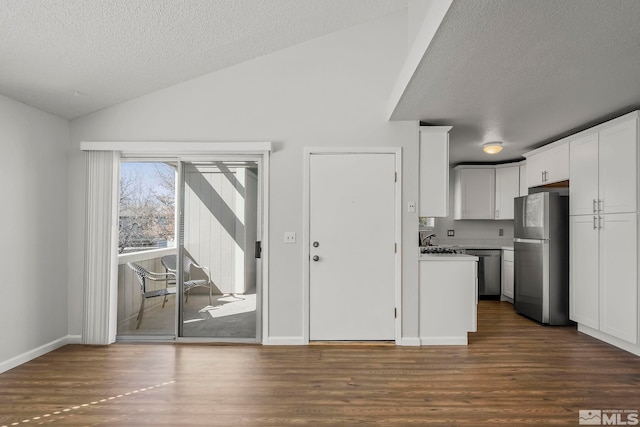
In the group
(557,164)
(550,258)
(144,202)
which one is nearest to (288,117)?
(144,202)

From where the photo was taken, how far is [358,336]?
12.2ft

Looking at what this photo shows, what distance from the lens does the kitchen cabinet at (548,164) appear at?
4469 millimetres

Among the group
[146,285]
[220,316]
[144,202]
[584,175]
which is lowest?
[220,316]

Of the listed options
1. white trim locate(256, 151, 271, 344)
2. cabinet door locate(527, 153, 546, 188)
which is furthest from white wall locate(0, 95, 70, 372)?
cabinet door locate(527, 153, 546, 188)

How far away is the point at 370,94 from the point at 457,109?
85 cm

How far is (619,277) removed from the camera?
3.62m

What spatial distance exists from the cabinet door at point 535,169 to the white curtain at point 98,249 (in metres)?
5.20

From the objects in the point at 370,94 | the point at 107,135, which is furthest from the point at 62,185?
the point at 370,94

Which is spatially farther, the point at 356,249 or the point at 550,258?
the point at 550,258

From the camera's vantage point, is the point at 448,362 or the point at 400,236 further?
the point at 400,236

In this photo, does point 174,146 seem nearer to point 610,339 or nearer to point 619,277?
point 619,277

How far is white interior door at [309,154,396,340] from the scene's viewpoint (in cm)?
371

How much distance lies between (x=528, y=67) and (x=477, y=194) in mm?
4130

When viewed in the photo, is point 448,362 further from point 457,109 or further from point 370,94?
point 370,94
